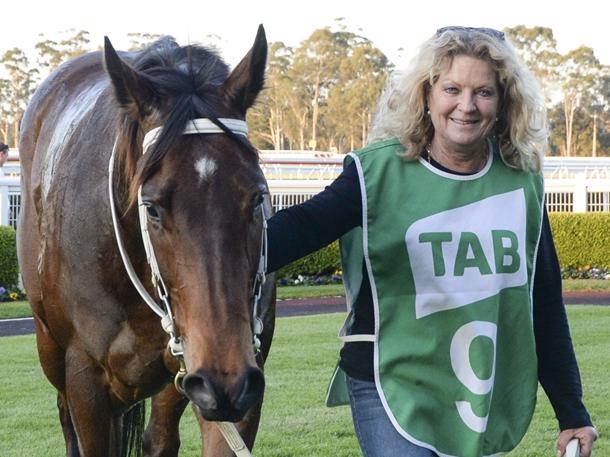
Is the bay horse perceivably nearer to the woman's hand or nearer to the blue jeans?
the blue jeans

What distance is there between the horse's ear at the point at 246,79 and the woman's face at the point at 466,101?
49cm

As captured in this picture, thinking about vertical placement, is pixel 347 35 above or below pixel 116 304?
above

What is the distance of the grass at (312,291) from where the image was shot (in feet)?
43.9

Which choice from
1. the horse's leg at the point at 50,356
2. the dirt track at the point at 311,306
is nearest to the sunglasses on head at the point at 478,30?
the horse's leg at the point at 50,356

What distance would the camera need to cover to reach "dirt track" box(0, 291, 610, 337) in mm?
11453

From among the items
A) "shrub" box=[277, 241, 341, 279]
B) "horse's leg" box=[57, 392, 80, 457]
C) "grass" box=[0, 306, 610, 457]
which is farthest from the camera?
"shrub" box=[277, 241, 341, 279]

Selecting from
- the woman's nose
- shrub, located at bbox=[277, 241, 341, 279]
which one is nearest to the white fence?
shrub, located at bbox=[277, 241, 341, 279]

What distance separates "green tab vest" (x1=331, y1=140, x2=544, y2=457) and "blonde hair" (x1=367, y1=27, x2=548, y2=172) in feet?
0.31

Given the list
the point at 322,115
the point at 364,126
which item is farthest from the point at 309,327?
the point at 322,115

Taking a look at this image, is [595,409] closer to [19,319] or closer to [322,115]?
[19,319]

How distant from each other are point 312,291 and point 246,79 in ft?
44.7

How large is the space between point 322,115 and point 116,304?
182ft

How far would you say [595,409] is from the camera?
630cm

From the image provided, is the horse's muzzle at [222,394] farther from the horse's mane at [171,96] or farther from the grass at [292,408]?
the grass at [292,408]
